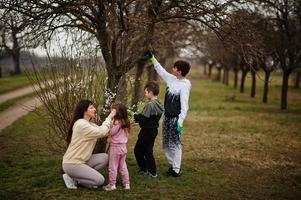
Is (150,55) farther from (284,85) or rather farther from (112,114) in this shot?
(284,85)

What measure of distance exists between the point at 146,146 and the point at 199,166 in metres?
2.12

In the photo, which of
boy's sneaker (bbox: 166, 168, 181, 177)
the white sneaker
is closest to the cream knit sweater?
the white sneaker

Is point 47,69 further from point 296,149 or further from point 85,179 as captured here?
point 296,149

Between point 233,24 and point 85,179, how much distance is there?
12.3 ft

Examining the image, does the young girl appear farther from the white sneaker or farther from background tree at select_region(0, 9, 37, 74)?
background tree at select_region(0, 9, 37, 74)

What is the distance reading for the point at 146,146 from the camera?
7.12 meters

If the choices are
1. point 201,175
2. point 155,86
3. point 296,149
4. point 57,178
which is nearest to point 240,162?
point 201,175

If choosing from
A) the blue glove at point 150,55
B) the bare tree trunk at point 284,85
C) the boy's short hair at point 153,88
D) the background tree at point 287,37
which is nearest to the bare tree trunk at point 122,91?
the blue glove at point 150,55

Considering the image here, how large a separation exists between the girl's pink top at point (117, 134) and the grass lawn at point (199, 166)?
0.79 meters

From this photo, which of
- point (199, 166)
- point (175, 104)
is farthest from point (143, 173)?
point (199, 166)

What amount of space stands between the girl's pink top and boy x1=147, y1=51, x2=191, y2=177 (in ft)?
3.47

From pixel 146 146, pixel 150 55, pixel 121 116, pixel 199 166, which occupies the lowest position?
pixel 199 166

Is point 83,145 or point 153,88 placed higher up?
point 153,88

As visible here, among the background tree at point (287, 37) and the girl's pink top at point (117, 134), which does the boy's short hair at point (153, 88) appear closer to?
the girl's pink top at point (117, 134)
